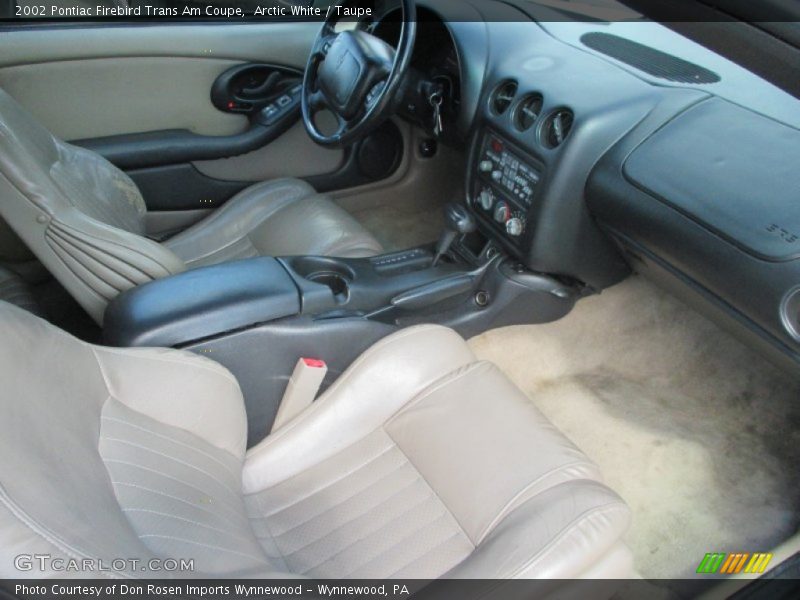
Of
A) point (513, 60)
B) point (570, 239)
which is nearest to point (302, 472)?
point (570, 239)

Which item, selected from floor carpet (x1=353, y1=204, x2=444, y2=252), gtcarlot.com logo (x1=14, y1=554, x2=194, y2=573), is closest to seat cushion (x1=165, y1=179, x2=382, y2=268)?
floor carpet (x1=353, y1=204, x2=444, y2=252)

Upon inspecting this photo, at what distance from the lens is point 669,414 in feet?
5.75

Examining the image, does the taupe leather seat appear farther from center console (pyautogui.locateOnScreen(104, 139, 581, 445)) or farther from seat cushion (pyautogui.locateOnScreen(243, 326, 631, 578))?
seat cushion (pyautogui.locateOnScreen(243, 326, 631, 578))

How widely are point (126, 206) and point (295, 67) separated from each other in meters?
0.75

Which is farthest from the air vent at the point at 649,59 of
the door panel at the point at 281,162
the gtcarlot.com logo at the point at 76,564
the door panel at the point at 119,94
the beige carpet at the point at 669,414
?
the gtcarlot.com logo at the point at 76,564

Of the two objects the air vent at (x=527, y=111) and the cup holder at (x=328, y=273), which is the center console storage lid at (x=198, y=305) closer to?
the cup holder at (x=328, y=273)

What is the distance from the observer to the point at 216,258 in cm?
190

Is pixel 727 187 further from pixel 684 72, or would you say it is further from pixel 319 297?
pixel 319 297

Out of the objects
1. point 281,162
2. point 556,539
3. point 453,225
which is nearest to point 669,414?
point 453,225

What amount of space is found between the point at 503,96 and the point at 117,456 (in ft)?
4.04

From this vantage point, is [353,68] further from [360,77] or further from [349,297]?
[349,297]

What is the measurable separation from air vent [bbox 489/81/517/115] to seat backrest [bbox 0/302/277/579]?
95 cm

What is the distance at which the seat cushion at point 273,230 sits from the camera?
1842 mm

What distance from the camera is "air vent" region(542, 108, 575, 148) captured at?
5.08 feet
